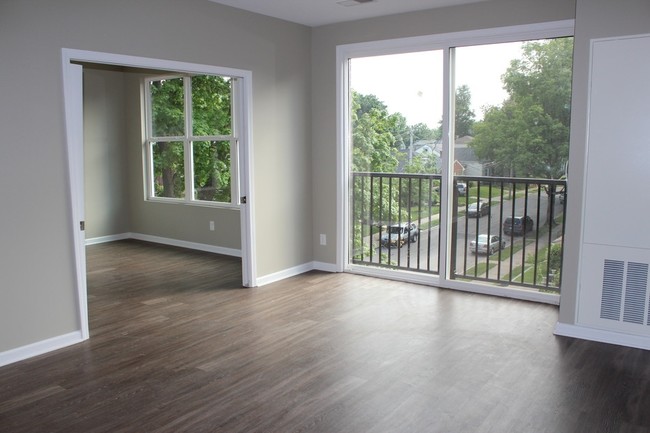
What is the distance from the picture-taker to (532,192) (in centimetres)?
454

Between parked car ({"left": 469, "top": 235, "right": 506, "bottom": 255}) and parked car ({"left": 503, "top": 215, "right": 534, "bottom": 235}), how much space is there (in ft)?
0.35

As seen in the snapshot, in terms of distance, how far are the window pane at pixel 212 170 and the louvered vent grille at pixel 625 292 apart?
438 cm

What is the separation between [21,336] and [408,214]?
Result: 136 inches

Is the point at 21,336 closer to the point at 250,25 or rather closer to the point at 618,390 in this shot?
the point at 250,25

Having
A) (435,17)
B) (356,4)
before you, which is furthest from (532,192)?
(356,4)

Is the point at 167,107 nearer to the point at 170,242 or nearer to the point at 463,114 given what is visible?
the point at 170,242

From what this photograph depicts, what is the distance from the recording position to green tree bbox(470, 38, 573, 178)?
428 centimetres

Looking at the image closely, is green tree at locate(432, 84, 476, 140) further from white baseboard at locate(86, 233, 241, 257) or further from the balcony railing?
white baseboard at locate(86, 233, 241, 257)

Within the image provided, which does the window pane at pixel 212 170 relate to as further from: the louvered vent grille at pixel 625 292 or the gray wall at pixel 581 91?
the louvered vent grille at pixel 625 292

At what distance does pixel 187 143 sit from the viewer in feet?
22.4

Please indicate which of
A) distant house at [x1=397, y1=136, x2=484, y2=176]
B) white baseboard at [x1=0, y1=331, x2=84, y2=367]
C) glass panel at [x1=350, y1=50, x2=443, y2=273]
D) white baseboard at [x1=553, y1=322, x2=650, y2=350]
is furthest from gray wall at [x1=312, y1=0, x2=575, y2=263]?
white baseboard at [x1=0, y1=331, x2=84, y2=367]

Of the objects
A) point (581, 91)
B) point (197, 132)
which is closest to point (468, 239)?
point (581, 91)

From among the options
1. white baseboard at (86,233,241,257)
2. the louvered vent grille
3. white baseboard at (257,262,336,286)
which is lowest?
white baseboard at (257,262,336,286)

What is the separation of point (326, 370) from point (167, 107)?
16.4 ft
